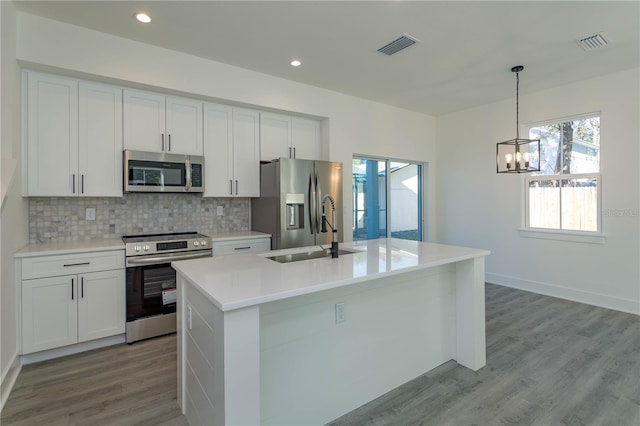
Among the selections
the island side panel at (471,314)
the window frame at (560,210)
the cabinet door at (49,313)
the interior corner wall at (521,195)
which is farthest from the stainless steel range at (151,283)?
the window frame at (560,210)

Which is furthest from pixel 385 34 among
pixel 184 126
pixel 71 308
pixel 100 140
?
pixel 71 308

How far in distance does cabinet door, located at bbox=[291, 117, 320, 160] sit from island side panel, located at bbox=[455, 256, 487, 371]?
2.60 metres

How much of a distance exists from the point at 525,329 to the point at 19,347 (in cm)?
453

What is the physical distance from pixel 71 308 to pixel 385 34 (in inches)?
145

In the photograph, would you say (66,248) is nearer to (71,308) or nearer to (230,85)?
(71,308)

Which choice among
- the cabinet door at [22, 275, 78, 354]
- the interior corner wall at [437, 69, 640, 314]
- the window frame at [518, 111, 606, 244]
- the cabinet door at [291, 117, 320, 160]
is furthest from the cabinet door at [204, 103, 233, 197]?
the window frame at [518, 111, 606, 244]

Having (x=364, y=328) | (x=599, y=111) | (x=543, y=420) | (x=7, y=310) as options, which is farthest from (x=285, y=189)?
(x=599, y=111)

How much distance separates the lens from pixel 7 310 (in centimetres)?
232

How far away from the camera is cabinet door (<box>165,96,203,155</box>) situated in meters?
3.44

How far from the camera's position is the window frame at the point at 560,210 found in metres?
4.00

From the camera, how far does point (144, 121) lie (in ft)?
10.8

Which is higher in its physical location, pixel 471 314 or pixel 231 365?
pixel 231 365

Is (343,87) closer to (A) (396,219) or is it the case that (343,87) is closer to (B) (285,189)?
(B) (285,189)

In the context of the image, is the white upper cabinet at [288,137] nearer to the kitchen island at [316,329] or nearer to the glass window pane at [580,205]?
the kitchen island at [316,329]
